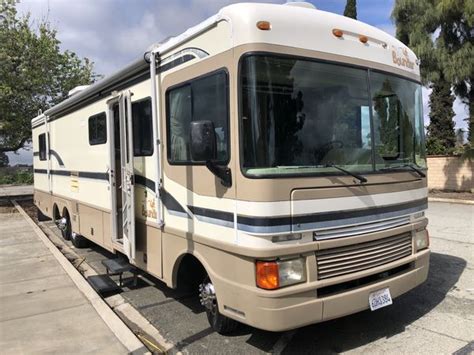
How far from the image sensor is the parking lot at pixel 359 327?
168 inches

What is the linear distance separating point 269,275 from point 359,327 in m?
1.61

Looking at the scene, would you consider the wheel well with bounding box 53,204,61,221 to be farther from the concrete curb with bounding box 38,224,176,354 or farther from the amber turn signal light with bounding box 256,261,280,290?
the amber turn signal light with bounding box 256,261,280,290

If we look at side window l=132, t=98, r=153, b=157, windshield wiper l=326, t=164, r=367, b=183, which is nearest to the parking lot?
windshield wiper l=326, t=164, r=367, b=183

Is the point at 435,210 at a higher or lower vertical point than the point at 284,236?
lower

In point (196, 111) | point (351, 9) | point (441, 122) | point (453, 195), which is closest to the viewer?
point (196, 111)

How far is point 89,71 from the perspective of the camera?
1886cm

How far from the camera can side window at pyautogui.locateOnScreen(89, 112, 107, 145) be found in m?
6.81

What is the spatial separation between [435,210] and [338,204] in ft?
34.5

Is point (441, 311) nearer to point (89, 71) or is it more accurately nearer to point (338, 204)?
point (338, 204)

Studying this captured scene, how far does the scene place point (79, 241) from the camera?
364 inches

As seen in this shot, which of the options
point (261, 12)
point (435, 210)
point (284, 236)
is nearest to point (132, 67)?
point (261, 12)

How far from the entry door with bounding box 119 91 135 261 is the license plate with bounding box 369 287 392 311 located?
9.46 feet

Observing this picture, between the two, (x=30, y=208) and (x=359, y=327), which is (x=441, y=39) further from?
(x=30, y=208)

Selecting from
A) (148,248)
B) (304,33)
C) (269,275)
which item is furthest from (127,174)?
(304,33)
